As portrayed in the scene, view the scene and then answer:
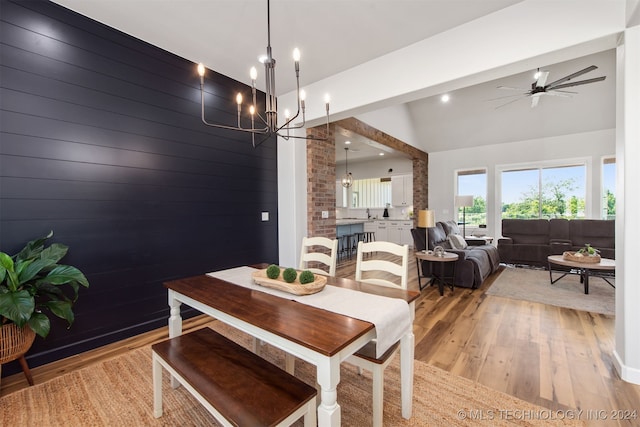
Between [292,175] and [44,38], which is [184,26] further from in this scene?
[292,175]

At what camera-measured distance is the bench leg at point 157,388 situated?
1546mm

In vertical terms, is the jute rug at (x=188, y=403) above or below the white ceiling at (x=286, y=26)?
below

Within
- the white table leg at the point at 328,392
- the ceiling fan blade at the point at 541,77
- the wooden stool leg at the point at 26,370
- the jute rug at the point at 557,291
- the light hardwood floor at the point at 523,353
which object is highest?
the ceiling fan blade at the point at 541,77

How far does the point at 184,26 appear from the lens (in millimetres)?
2406

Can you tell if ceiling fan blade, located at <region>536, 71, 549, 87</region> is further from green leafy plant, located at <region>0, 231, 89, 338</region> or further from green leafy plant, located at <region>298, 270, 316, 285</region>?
green leafy plant, located at <region>0, 231, 89, 338</region>

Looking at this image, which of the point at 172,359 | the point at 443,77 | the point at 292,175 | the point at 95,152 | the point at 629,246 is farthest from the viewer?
the point at 292,175

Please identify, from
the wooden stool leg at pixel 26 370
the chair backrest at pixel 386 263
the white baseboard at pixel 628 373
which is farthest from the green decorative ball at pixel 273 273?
the white baseboard at pixel 628 373

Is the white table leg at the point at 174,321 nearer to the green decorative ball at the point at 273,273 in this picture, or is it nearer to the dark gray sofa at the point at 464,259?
→ the green decorative ball at the point at 273,273

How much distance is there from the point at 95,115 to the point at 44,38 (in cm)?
60

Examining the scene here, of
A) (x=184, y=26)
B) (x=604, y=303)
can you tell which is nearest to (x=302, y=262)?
(x=184, y=26)

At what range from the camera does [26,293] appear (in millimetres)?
1670

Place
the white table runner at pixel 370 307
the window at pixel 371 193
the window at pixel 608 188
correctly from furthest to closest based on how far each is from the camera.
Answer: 1. the window at pixel 371 193
2. the window at pixel 608 188
3. the white table runner at pixel 370 307

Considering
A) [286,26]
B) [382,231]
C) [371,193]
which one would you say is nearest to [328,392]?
[286,26]

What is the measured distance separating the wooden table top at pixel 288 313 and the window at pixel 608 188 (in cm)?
703
